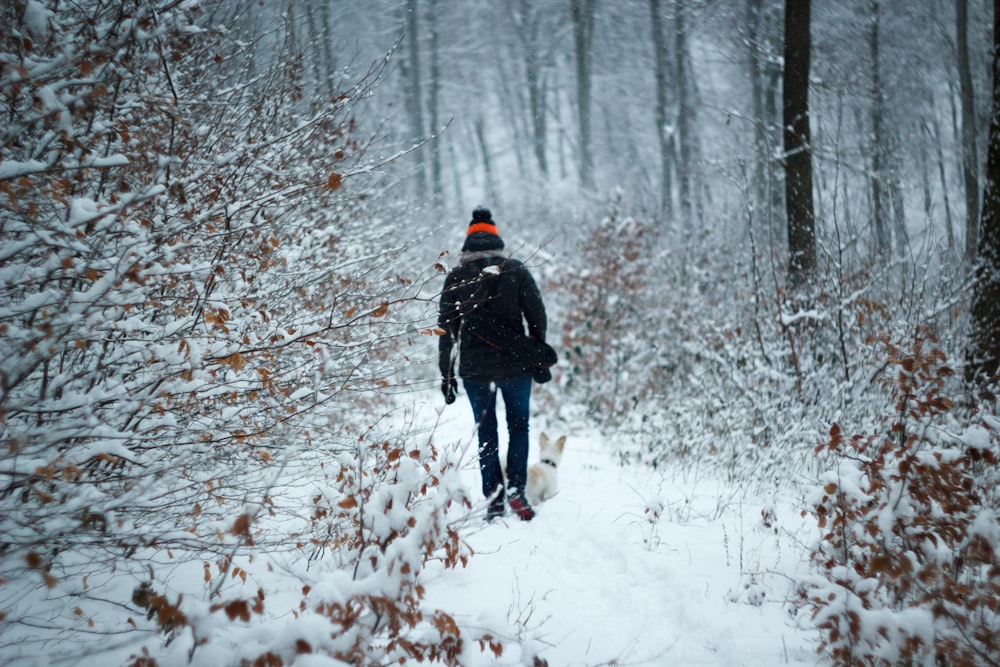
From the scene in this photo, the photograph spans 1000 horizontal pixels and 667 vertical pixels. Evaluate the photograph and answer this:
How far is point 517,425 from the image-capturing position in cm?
379

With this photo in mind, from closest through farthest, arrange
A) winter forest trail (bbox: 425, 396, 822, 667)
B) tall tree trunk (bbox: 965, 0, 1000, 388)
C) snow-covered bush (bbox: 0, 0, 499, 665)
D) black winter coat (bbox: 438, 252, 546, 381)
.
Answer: snow-covered bush (bbox: 0, 0, 499, 665) < winter forest trail (bbox: 425, 396, 822, 667) < black winter coat (bbox: 438, 252, 546, 381) < tall tree trunk (bbox: 965, 0, 1000, 388)

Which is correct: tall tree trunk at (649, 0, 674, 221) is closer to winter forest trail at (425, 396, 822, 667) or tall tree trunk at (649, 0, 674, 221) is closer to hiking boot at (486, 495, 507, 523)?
winter forest trail at (425, 396, 822, 667)

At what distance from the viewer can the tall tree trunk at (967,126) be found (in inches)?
363

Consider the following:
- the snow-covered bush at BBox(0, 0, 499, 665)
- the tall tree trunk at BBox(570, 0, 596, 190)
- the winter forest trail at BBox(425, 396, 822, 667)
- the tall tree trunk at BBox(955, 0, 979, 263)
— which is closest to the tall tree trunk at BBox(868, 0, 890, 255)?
the tall tree trunk at BBox(955, 0, 979, 263)

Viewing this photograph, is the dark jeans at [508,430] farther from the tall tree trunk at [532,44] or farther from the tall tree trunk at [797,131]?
the tall tree trunk at [532,44]

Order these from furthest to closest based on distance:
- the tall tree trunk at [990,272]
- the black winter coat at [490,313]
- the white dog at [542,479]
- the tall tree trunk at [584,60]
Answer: the tall tree trunk at [584,60]
the tall tree trunk at [990,272]
the white dog at [542,479]
the black winter coat at [490,313]

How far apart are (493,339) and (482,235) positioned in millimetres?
748

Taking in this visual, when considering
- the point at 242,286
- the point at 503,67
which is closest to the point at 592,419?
the point at 242,286

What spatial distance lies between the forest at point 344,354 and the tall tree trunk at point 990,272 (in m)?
0.02

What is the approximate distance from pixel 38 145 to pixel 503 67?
2576 centimetres

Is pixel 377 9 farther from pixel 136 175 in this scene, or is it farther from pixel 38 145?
pixel 38 145

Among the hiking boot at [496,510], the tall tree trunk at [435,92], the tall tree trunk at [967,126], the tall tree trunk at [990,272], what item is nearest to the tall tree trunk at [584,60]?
the tall tree trunk at [435,92]

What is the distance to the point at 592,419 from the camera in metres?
7.15

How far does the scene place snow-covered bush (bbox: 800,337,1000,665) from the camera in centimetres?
172
